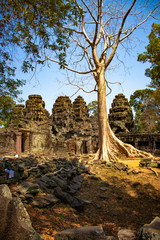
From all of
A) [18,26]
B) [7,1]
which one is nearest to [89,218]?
[18,26]

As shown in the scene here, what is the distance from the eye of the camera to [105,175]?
6.61 m

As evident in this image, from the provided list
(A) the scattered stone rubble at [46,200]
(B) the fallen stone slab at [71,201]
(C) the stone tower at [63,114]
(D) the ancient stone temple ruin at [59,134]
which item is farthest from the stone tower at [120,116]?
(B) the fallen stone slab at [71,201]

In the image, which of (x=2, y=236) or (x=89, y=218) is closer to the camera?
(x=2, y=236)

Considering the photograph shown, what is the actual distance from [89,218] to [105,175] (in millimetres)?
3194

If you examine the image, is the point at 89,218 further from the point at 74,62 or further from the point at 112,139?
the point at 74,62

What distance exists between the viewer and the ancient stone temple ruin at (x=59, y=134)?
50.4 ft

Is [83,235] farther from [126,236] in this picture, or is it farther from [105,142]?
[105,142]

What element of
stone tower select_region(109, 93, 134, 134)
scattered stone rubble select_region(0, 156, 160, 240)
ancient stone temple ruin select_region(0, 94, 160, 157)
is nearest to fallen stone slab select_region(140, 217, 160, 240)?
scattered stone rubble select_region(0, 156, 160, 240)

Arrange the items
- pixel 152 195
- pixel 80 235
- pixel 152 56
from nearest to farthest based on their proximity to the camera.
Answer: pixel 80 235, pixel 152 195, pixel 152 56

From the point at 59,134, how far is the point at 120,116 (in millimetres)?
8615

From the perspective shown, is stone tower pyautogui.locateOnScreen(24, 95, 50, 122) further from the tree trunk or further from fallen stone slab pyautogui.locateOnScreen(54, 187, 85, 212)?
fallen stone slab pyautogui.locateOnScreen(54, 187, 85, 212)

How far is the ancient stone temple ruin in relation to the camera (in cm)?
1537

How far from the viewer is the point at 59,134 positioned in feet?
65.3

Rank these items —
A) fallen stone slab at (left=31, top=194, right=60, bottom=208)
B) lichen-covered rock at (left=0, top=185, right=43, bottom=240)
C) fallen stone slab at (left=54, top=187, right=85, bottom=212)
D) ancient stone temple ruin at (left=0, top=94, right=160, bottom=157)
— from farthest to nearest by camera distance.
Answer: ancient stone temple ruin at (left=0, top=94, right=160, bottom=157) → fallen stone slab at (left=54, top=187, right=85, bottom=212) → fallen stone slab at (left=31, top=194, right=60, bottom=208) → lichen-covered rock at (left=0, top=185, right=43, bottom=240)
